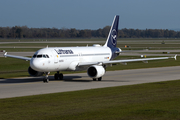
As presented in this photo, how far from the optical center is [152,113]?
728 inches

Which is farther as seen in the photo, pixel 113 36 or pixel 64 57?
pixel 113 36

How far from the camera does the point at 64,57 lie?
36188 mm

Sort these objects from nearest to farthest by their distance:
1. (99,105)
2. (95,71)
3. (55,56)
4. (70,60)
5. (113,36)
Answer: (99,105)
(55,56)
(95,71)
(70,60)
(113,36)

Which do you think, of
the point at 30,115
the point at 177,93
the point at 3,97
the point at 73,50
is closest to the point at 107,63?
the point at 73,50

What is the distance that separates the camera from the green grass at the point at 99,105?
59.3ft

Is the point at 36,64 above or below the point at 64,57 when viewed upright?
below

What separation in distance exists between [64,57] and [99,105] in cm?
1560

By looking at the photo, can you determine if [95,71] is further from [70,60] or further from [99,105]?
[99,105]

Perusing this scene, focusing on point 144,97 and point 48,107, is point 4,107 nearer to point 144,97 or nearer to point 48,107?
point 48,107

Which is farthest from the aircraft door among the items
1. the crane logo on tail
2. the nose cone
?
the crane logo on tail

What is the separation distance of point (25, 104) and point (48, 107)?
212 cm

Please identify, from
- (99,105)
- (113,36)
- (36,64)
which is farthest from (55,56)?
(99,105)

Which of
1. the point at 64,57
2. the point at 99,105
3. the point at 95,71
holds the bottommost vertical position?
the point at 99,105

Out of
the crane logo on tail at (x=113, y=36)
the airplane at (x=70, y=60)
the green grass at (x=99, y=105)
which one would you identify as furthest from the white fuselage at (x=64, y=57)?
the green grass at (x=99, y=105)
